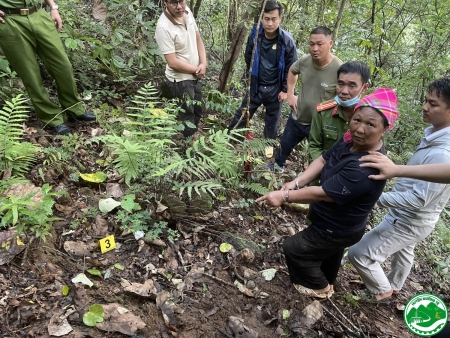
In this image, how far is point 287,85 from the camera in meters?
4.84

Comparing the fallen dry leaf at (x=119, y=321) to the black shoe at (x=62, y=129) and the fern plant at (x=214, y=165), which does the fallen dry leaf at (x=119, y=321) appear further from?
the black shoe at (x=62, y=129)

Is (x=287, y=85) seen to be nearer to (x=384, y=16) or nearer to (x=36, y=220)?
(x=36, y=220)

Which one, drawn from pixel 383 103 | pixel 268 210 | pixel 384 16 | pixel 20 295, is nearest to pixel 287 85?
pixel 268 210

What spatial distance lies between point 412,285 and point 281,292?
2205 mm

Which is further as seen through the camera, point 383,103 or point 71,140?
point 71,140

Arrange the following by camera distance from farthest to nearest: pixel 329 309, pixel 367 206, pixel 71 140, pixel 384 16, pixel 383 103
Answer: pixel 384 16 < pixel 71 140 < pixel 329 309 < pixel 367 206 < pixel 383 103

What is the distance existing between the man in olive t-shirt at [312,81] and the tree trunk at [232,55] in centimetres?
166

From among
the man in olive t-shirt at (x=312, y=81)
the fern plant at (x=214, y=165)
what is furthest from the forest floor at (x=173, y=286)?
the man in olive t-shirt at (x=312, y=81)

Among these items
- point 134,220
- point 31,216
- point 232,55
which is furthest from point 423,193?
point 232,55

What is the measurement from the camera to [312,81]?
430 cm

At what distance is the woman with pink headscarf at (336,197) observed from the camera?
7.90 ft

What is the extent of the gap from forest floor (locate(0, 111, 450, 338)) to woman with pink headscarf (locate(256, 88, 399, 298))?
1.13 feet

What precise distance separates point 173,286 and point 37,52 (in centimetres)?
347

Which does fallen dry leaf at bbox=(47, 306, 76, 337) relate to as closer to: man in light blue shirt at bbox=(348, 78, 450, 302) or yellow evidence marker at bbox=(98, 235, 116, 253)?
yellow evidence marker at bbox=(98, 235, 116, 253)
